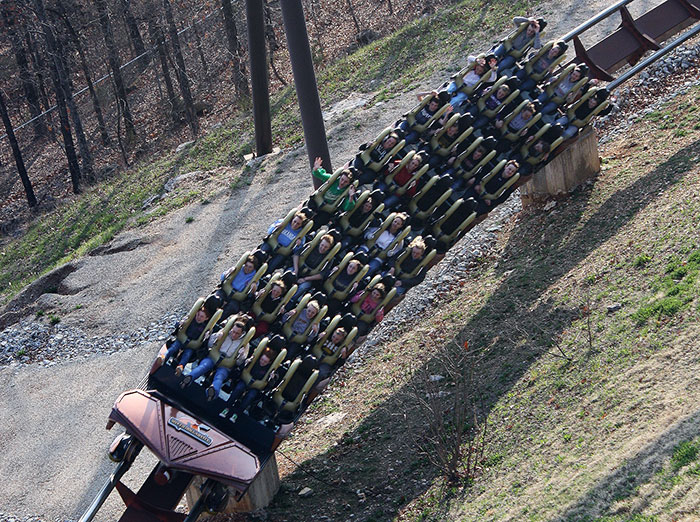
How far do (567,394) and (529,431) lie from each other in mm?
555

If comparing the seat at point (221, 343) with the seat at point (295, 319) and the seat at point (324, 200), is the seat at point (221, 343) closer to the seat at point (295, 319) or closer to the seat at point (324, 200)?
the seat at point (295, 319)

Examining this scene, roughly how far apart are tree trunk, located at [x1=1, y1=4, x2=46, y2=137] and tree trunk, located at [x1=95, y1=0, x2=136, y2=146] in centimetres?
348

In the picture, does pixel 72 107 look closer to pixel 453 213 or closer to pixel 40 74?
pixel 40 74

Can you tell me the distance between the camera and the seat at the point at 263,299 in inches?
397

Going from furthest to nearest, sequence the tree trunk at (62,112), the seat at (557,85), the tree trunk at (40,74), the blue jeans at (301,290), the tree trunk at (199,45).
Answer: the tree trunk at (40,74)
the tree trunk at (199,45)
the tree trunk at (62,112)
the seat at (557,85)
the blue jeans at (301,290)

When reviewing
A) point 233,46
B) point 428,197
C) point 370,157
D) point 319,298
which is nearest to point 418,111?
point 370,157

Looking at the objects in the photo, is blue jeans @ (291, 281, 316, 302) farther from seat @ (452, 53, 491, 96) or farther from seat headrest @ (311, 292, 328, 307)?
seat @ (452, 53, 491, 96)

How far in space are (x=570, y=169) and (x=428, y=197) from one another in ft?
9.40

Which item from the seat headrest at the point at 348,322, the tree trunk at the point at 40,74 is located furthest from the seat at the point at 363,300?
the tree trunk at the point at 40,74

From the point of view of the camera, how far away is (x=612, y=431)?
286 inches

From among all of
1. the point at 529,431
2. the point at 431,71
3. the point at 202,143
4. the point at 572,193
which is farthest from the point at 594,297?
the point at 202,143

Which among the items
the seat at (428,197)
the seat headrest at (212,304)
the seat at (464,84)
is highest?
the seat at (464,84)

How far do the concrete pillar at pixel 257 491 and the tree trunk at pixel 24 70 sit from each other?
88.4ft

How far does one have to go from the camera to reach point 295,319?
32.4 feet
